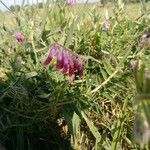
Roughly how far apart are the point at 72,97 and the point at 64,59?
10 centimetres

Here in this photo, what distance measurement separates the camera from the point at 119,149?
0.87 m

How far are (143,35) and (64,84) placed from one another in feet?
0.92

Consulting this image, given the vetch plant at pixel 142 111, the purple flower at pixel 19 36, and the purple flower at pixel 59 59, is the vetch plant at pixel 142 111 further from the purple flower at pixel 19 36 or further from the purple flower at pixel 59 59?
the purple flower at pixel 19 36

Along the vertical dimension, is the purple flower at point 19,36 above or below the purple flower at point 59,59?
above

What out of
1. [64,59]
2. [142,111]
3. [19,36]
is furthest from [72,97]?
[142,111]

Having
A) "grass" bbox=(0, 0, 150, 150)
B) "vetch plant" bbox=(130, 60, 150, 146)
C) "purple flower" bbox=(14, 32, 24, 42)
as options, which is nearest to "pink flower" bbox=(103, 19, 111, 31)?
"grass" bbox=(0, 0, 150, 150)

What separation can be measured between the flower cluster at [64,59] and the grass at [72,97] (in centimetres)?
3

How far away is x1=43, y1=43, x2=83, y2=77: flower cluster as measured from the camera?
2.52ft

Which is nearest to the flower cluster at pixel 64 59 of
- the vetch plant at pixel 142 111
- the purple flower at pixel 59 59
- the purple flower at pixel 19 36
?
the purple flower at pixel 59 59

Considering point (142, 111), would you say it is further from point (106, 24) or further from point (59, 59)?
point (106, 24)

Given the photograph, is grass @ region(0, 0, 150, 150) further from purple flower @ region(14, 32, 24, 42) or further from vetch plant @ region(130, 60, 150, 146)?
vetch plant @ region(130, 60, 150, 146)

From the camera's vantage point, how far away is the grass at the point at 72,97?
0.84 m

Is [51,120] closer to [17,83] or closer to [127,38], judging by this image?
[17,83]

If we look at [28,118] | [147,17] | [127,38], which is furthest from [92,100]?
[147,17]
